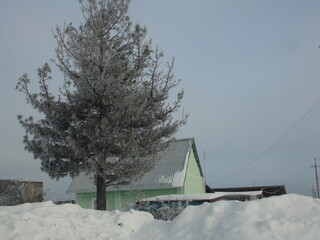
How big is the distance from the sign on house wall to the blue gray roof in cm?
849

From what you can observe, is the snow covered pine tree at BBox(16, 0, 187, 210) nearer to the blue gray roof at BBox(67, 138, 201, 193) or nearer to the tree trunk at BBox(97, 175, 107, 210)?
the tree trunk at BBox(97, 175, 107, 210)

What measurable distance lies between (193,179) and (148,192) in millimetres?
3969

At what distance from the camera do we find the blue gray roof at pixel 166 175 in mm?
23891

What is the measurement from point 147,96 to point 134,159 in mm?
1896

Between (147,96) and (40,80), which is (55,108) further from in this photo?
(147,96)

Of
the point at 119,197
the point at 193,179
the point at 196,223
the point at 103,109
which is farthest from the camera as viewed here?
the point at 193,179

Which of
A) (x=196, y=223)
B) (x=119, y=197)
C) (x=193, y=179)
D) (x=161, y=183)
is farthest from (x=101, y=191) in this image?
(x=193, y=179)

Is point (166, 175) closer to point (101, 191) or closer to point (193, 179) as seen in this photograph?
point (193, 179)

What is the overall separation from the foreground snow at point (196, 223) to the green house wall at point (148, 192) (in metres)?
16.0

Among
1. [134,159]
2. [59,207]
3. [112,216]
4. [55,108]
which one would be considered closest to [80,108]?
[55,108]

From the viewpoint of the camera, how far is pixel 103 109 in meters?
11.7

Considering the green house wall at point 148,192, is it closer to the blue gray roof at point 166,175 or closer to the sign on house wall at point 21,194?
the blue gray roof at point 166,175

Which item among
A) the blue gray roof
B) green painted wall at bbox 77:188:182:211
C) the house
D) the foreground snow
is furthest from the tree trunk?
green painted wall at bbox 77:188:182:211

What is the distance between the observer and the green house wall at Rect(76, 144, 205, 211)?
24.0 meters
